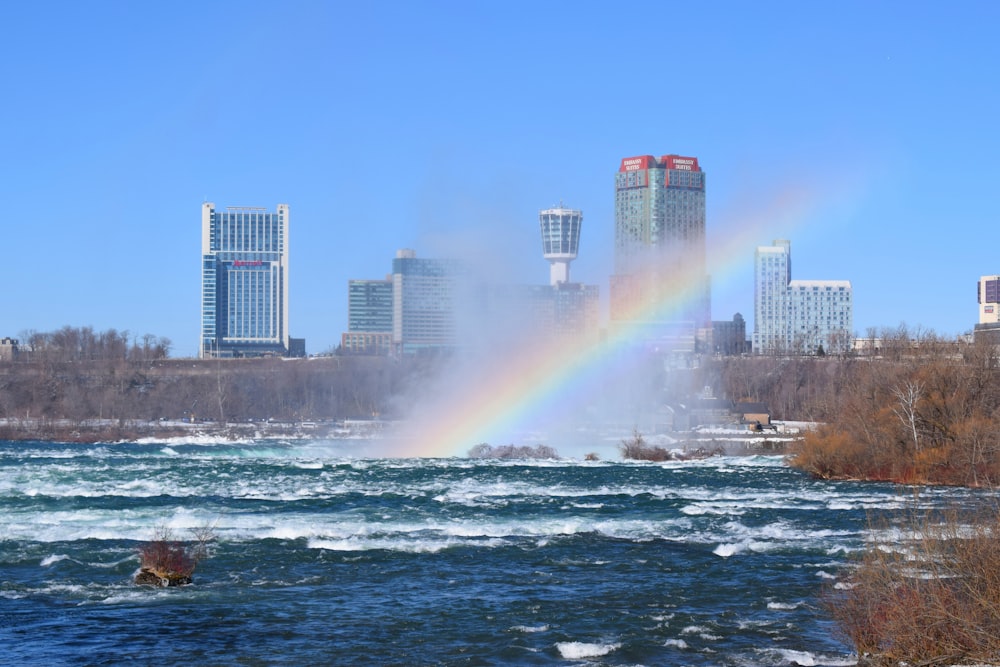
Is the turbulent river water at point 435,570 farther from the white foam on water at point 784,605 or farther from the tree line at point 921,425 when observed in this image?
the tree line at point 921,425

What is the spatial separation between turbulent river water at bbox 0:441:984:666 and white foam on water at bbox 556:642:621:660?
0.04m

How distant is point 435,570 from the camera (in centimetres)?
2544

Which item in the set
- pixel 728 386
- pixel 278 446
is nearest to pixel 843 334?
pixel 728 386

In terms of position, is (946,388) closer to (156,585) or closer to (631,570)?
(631,570)

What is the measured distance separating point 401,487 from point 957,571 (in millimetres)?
30699

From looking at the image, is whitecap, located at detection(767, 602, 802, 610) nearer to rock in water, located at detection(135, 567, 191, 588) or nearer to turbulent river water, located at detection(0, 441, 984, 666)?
turbulent river water, located at detection(0, 441, 984, 666)

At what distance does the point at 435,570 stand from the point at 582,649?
7908 millimetres

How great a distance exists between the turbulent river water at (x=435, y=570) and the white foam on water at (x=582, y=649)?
37 millimetres

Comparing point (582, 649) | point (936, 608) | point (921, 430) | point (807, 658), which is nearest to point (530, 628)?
point (582, 649)

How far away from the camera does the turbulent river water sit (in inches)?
721

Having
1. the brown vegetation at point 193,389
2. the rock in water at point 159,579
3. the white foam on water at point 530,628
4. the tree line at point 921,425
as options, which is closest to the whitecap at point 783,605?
the white foam on water at point 530,628

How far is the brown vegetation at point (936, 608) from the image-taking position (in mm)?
14102

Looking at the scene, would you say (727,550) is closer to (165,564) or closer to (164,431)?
(165,564)

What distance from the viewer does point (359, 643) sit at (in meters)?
18.7
